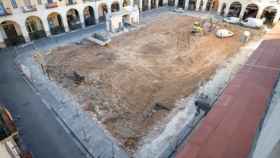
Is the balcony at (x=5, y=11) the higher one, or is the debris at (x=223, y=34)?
the balcony at (x=5, y=11)

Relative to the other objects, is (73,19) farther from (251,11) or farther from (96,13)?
(251,11)

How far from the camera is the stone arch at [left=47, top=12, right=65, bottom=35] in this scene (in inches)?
1113

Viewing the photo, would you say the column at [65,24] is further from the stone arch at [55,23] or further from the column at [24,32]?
the column at [24,32]

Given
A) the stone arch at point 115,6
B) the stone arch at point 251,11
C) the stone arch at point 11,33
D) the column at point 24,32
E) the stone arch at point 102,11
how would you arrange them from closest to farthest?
1. the stone arch at point 11,33
2. the column at point 24,32
3. the stone arch at point 251,11
4. the stone arch at point 102,11
5. the stone arch at point 115,6

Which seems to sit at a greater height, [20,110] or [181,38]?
[181,38]

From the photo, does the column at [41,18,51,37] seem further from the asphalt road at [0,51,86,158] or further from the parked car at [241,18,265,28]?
the parked car at [241,18,265,28]

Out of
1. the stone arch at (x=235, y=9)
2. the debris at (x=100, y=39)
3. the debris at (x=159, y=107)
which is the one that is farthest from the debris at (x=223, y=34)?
the debris at (x=159, y=107)

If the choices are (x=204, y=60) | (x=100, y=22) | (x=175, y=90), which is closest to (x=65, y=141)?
(x=175, y=90)

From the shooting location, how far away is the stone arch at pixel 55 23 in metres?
28.3

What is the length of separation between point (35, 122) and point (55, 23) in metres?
20.2

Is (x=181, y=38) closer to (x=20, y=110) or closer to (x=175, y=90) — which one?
(x=175, y=90)

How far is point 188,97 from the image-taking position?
16.3m

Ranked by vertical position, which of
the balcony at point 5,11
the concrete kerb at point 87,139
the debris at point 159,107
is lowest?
the concrete kerb at point 87,139

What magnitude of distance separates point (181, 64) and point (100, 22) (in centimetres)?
1964
